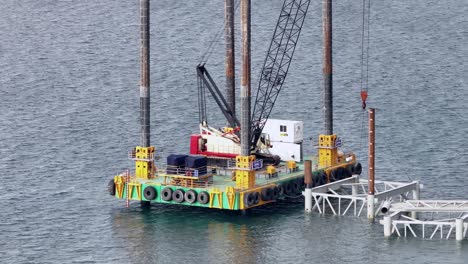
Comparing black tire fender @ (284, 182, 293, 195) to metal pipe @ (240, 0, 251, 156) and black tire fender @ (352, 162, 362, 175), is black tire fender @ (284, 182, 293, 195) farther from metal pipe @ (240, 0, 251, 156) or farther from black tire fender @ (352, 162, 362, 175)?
black tire fender @ (352, 162, 362, 175)

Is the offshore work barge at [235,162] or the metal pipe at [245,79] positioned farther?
the offshore work barge at [235,162]

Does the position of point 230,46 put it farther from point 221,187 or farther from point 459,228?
point 459,228

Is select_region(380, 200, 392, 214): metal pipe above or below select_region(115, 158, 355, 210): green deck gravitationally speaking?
below

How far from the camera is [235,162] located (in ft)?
481

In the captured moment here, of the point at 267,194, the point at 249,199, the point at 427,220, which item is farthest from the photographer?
the point at 267,194

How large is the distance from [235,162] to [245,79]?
310 inches

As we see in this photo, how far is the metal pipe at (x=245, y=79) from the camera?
142m

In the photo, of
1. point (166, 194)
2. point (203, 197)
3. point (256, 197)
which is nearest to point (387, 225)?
point (256, 197)

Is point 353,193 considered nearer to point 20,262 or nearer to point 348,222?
point 348,222

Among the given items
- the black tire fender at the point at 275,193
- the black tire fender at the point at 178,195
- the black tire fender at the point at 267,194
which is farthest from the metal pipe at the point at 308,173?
the black tire fender at the point at 178,195

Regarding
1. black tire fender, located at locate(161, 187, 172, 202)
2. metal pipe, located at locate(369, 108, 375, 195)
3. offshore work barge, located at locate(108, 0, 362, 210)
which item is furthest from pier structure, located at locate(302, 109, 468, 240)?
black tire fender, located at locate(161, 187, 172, 202)

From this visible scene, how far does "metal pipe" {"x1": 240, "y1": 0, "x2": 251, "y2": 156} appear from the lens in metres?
142

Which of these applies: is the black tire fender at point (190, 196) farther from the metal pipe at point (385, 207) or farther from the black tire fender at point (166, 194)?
the metal pipe at point (385, 207)

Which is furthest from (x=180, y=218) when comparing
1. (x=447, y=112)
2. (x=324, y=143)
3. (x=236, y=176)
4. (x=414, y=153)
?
(x=447, y=112)
